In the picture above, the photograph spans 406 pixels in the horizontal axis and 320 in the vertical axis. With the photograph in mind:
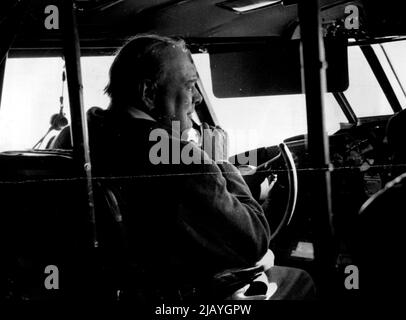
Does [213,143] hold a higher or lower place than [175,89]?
lower

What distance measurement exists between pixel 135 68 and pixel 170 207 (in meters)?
0.58

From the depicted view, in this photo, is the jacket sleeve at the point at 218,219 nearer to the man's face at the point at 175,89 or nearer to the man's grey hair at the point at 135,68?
the man's face at the point at 175,89

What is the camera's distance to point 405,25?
85.6 inches

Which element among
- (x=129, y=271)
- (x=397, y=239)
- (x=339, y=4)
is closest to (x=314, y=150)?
(x=397, y=239)

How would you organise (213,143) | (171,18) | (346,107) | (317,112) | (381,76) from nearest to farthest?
(317,112), (213,143), (171,18), (381,76), (346,107)

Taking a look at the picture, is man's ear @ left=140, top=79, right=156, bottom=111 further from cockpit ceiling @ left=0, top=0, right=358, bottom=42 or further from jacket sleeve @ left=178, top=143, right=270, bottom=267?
cockpit ceiling @ left=0, top=0, right=358, bottom=42

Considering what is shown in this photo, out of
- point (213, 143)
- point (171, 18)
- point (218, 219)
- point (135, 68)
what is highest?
point (171, 18)

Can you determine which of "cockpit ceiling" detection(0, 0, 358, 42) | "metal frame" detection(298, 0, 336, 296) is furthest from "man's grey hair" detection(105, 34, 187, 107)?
"cockpit ceiling" detection(0, 0, 358, 42)

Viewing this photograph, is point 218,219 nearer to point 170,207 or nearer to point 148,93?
point 170,207

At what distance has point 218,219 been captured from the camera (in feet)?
4.63

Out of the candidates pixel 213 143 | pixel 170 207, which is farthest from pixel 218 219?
pixel 213 143

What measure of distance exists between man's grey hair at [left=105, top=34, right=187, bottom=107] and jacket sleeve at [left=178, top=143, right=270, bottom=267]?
39 centimetres
